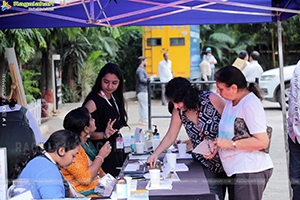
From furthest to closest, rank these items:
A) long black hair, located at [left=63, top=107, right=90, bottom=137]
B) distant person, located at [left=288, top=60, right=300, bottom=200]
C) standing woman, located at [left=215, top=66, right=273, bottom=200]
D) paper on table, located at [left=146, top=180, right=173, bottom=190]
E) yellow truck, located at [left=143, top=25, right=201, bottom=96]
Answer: yellow truck, located at [left=143, top=25, right=201, bottom=96] → distant person, located at [left=288, top=60, right=300, bottom=200] → long black hair, located at [left=63, top=107, right=90, bottom=137] → standing woman, located at [left=215, top=66, right=273, bottom=200] → paper on table, located at [left=146, top=180, right=173, bottom=190]

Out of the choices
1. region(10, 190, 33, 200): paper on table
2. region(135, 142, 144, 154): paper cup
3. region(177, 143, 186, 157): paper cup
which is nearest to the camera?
region(10, 190, 33, 200): paper on table

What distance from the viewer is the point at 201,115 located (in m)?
3.13

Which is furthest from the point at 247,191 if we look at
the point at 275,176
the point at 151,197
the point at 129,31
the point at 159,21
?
the point at 129,31

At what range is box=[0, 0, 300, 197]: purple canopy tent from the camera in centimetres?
441

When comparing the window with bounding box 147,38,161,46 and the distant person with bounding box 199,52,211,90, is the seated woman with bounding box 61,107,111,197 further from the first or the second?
the distant person with bounding box 199,52,211,90

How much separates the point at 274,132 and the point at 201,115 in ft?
20.0

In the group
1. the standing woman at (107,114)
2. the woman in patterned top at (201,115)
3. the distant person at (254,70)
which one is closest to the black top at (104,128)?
the standing woman at (107,114)

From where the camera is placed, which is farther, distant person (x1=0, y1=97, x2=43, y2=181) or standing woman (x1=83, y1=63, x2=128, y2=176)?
standing woman (x1=83, y1=63, x2=128, y2=176)

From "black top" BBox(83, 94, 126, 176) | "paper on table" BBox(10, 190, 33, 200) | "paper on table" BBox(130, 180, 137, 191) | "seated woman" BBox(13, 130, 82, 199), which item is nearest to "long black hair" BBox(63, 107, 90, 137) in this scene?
"black top" BBox(83, 94, 126, 176)

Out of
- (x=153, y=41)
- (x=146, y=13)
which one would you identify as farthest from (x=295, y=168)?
(x=153, y=41)

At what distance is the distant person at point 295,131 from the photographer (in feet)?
11.2

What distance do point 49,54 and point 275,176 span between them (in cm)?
805

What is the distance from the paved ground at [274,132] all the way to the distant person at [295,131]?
98cm

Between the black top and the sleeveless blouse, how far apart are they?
114 cm
